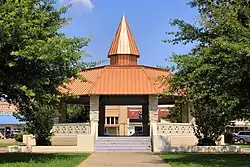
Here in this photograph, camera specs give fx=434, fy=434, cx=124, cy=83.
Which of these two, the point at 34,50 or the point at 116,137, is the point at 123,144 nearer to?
the point at 116,137

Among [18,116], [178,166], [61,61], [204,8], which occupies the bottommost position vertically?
[178,166]

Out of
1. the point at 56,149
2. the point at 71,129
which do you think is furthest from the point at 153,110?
the point at 56,149

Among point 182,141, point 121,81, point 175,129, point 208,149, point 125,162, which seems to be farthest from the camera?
point 121,81

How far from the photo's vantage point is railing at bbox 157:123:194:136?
96.3 feet

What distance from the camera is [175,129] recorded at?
29.7 metres

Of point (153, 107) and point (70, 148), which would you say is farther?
point (153, 107)

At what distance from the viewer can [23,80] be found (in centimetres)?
1823

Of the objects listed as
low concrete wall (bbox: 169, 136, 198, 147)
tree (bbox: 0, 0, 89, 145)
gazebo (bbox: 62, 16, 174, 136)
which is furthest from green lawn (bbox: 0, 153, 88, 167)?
low concrete wall (bbox: 169, 136, 198, 147)

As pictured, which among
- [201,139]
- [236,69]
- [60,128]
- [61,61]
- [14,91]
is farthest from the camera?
[60,128]

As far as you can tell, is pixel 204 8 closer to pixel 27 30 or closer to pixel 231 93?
pixel 231 93

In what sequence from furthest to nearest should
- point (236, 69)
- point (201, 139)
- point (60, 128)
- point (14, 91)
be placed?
point (60, 128)
point (201, 139)
point (14, 91)
point (236, 69)

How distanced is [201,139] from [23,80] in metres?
14.5

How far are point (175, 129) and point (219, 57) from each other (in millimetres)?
13750

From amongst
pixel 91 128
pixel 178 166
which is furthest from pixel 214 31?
pixel 91 128
